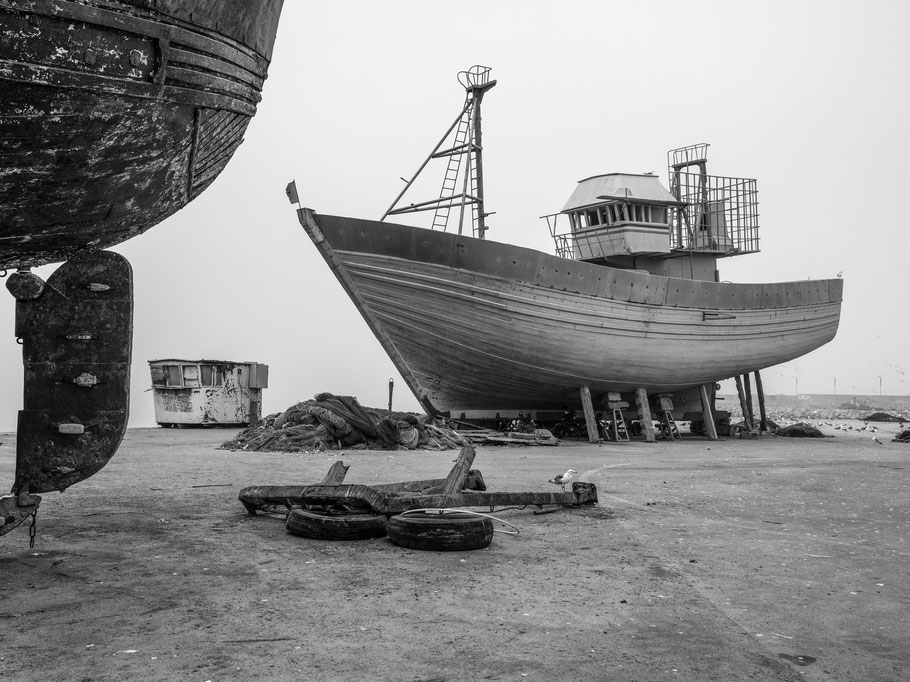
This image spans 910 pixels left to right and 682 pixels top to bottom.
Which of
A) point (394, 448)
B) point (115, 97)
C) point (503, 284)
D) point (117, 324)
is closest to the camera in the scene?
point (115, 97)

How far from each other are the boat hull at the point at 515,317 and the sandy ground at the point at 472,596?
8.13m

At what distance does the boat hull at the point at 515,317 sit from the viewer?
14.8 meters

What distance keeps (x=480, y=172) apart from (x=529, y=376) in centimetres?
547

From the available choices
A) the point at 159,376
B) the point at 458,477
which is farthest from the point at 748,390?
the point at 458,477

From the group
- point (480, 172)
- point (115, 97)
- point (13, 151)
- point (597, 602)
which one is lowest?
point (597, 602)

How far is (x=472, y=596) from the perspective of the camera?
3844 millimetres

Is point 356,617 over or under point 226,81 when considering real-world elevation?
under

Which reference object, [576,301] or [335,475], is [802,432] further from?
[335,475]

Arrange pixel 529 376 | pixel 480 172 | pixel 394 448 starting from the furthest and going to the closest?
pixel 480 172, pixel 529 376, pixel 394 448

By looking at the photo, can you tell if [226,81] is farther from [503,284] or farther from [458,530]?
[503,284]

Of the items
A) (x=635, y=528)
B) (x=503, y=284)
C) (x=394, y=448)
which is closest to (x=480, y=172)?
(x=503, y=284)

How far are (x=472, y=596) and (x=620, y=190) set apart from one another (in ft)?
55.0

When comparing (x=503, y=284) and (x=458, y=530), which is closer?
(x=458, y=530)

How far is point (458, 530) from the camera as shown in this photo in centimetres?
488
